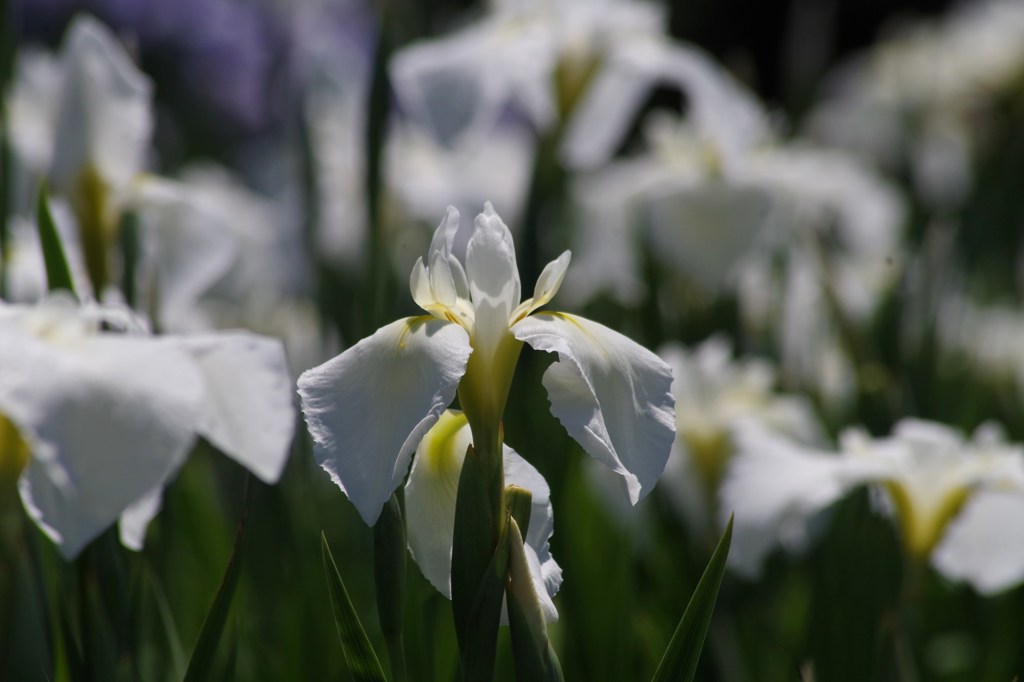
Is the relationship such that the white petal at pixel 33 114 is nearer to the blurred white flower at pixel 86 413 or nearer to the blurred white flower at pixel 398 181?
the blurred white flower at pixel 398 181

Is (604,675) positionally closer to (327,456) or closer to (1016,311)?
(327,456)

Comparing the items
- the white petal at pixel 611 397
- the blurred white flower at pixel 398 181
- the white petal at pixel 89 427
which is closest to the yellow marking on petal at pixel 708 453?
the blurred white flower at pixel 398 181

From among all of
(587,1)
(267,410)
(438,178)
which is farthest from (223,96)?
Answer: (267,410)

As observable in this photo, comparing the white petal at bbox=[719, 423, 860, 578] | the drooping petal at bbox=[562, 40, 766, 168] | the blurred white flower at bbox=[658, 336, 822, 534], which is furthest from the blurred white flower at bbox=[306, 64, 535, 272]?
the white petal at bbox=[719, 423, 860, 578]

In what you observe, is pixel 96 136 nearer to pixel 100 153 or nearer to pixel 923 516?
pixel 100 153

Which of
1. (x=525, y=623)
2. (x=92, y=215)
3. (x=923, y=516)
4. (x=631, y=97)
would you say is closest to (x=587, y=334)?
(x=525, y=623)

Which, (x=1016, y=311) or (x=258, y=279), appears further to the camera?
(x=258, y=279)
